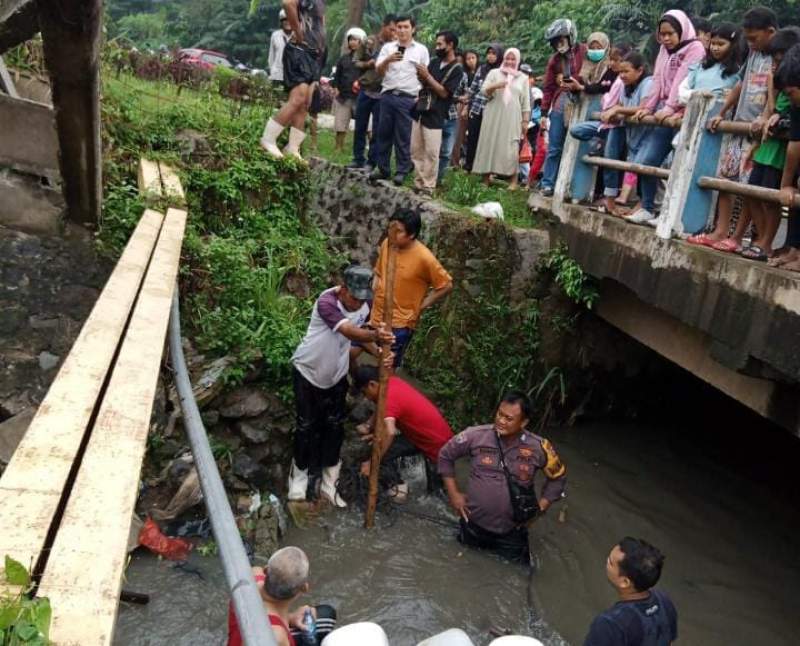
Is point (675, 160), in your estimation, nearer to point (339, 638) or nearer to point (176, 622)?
point (339, 638)

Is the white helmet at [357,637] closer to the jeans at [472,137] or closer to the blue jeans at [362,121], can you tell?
the blue jeans at [362,121]

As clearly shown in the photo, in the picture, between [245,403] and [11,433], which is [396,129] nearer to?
[245,403]

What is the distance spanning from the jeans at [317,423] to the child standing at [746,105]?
3.23 metres

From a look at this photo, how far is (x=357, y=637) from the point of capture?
3123 mm

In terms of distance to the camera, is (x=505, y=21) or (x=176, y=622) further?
(x=505, y=21)

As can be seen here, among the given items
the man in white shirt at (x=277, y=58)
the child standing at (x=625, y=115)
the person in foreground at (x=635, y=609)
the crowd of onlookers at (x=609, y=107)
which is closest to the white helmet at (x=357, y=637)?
the person in foreground at (x=635, y=609)

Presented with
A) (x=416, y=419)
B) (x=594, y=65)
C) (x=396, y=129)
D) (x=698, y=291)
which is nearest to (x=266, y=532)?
(x=416, y=419)

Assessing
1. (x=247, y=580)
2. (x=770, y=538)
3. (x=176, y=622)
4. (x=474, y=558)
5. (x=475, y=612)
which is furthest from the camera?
(x=770, y=538)

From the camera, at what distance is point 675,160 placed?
5.51 metres

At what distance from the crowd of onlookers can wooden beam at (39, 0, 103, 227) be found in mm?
3732

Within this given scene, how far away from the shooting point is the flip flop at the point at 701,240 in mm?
5371

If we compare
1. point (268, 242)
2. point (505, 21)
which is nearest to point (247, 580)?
point (268, 242)

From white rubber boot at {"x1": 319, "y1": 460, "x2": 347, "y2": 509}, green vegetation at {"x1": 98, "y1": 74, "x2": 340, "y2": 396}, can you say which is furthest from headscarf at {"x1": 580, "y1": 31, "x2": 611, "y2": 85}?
white rubber boot at {"x1": 319, "y1": 460, "x2": 347, "y2": 509}

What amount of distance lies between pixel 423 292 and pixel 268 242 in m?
2.09
